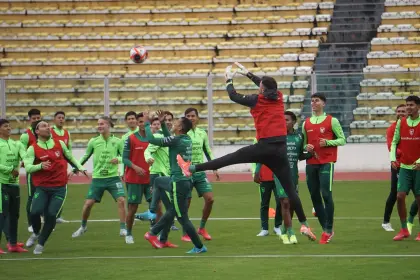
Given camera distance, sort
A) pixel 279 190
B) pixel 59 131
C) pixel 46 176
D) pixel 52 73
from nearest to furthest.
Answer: pixel 46 176 < pixel 279 190 < pixel 59 131 < pixel 52 73

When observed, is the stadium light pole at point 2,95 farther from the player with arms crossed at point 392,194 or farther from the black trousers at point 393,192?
the black trousers at point 393,192

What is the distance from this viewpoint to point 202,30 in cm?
3228

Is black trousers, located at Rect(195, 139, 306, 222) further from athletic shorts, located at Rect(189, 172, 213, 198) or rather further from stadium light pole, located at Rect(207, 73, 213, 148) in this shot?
stadium light pole, located at Rect(207, 73, 213, 148)

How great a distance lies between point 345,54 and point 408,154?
1691cm

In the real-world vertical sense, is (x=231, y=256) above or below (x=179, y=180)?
below

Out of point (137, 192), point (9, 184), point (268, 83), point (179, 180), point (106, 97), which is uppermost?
point (268, 83)

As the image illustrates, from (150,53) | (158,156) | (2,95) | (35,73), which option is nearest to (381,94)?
(150,53)

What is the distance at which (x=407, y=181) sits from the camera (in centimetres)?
1470

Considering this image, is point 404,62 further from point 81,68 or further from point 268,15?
point 81,68

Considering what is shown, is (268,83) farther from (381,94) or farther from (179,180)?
(381,94)

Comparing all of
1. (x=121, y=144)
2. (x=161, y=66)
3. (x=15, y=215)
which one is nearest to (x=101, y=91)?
(x=161, y=66)

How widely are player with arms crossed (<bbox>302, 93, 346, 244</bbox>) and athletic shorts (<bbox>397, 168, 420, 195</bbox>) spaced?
107cm

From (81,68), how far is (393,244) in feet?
63.6

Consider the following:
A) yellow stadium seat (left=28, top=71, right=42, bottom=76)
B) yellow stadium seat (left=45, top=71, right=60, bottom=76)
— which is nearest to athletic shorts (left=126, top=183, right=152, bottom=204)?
yellow stadium seat (left=45, top=71, right=60, bottom=76)
